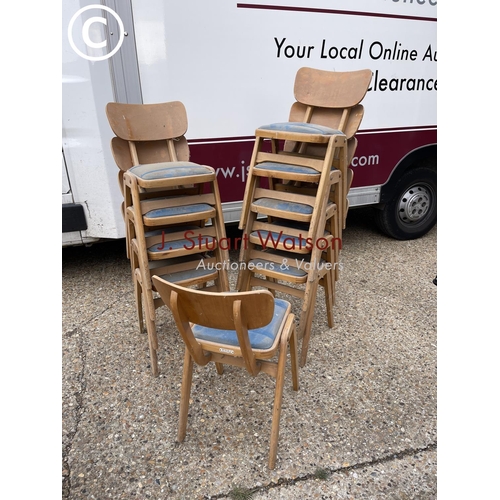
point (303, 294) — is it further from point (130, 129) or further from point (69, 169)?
point (69, 169)

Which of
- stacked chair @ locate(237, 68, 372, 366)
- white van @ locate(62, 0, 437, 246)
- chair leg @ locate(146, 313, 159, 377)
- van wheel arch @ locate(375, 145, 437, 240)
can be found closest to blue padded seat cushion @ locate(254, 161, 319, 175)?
stacked chair @ locate(237, 68, 372, 366)

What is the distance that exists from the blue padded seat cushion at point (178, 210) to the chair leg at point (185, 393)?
0.74m

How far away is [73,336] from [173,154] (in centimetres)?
141

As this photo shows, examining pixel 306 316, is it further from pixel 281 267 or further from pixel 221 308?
pixel 221 308

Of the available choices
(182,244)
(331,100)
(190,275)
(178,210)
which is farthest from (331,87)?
(190,275)

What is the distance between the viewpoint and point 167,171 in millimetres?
1903

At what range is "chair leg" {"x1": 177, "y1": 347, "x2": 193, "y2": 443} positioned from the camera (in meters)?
1.71

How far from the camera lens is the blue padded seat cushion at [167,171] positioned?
6.15ft

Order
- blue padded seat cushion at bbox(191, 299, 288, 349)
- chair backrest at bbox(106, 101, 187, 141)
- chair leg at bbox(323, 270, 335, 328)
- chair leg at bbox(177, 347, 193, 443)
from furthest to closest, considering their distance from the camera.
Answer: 1. chair leg at bbox(323, 270, 335, 328)
2. chair backrest at bbox(106, 101, 187, 141)
3. chair leg at bbox(177, 347, 193, 443)
4. blue padded seat cushion at bbox(191, 299, 288, 349)

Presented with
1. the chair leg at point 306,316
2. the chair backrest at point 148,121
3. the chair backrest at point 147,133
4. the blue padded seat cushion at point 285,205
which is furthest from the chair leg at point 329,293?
the chair backrest at point 148,121

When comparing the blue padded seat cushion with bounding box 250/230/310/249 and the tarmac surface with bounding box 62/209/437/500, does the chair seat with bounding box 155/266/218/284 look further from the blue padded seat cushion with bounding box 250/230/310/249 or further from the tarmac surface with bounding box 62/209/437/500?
the tarmac surface with bounding box 62/209/437/500

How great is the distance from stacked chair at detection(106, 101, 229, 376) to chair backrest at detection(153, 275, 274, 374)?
65cm

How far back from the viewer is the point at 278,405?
5.27 ft

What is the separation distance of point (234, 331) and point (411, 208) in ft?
9.86
